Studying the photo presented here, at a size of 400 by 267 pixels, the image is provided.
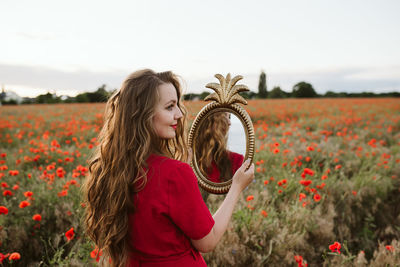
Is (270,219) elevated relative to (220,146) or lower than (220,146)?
lower

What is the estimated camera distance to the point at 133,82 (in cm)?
142

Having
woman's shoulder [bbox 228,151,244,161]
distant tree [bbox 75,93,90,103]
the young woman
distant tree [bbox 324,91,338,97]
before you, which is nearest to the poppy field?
woman's shoulder [bbox 228,151,244,161]

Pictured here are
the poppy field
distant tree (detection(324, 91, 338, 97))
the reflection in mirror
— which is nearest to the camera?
the reflection in mirror

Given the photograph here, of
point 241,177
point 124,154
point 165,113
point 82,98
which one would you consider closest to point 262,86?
point 241,177

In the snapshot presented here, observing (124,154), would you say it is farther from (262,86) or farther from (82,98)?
(82,98)

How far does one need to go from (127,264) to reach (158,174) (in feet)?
1.84

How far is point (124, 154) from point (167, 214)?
13.9 inches

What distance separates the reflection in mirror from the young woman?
0.13m

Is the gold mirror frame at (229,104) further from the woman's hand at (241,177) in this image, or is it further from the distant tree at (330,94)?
the distant tree at (330,94)

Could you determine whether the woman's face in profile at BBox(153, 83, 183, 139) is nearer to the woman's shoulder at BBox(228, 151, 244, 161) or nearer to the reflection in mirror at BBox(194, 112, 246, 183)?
the reflection in mirror at BBox(194, 112, 246, 183)

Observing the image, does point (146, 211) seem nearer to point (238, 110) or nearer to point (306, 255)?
point (238, 110)

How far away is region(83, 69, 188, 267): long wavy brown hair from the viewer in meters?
1.32

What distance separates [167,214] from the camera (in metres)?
1.24

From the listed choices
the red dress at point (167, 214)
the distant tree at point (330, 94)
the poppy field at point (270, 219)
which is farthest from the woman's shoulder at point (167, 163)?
the distant tree at point (330, 94)
